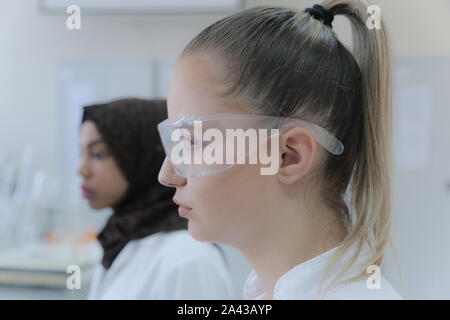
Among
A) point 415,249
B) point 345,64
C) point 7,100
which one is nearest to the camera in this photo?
point 345,64

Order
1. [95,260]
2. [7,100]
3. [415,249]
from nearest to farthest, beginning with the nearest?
[415,249], [7,100], [95,260]

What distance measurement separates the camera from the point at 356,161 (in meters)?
0.52

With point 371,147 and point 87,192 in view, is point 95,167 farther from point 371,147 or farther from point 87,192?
point 371,147

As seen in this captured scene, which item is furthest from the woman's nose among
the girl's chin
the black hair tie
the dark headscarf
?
the girl's chin

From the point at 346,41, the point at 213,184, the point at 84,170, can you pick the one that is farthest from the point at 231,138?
the point at 84,170

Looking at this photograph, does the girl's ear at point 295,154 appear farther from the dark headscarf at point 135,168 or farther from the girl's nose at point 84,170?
the girl's nose at point 84,170

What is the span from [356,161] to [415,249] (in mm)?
172

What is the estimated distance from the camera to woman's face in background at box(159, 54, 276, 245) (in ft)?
1.59

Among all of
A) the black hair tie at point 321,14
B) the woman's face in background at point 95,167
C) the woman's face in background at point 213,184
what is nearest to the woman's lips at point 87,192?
the woman's face in background at point 95,167

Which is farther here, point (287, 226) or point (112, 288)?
point (112, 288)

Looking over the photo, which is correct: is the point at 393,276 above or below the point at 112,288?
above
